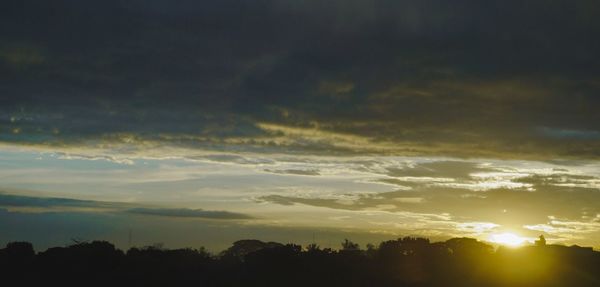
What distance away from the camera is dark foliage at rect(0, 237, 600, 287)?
5593 centimetres

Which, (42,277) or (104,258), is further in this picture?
(104,258)

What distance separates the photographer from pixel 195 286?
5578cm

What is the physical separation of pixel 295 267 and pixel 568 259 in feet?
118

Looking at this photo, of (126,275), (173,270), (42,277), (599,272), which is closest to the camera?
(42,277)

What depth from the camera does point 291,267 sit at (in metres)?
64.2

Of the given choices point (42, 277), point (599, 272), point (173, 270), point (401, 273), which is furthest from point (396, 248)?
point (42, 277)

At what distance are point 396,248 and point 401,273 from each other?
14.9 m

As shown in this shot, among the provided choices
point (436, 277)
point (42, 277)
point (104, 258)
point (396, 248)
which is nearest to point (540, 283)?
point (436, 277)

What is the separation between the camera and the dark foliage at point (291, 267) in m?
55.9

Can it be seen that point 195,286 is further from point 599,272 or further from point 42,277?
point 599,272

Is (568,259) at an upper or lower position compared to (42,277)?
upper

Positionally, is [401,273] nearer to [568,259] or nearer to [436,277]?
[436,277]

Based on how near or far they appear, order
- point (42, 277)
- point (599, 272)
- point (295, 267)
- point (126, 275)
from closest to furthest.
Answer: point (42, 277) → point (126, 275) → point (295, 267) → point (599, 272)

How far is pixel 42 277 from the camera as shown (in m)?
52.8
